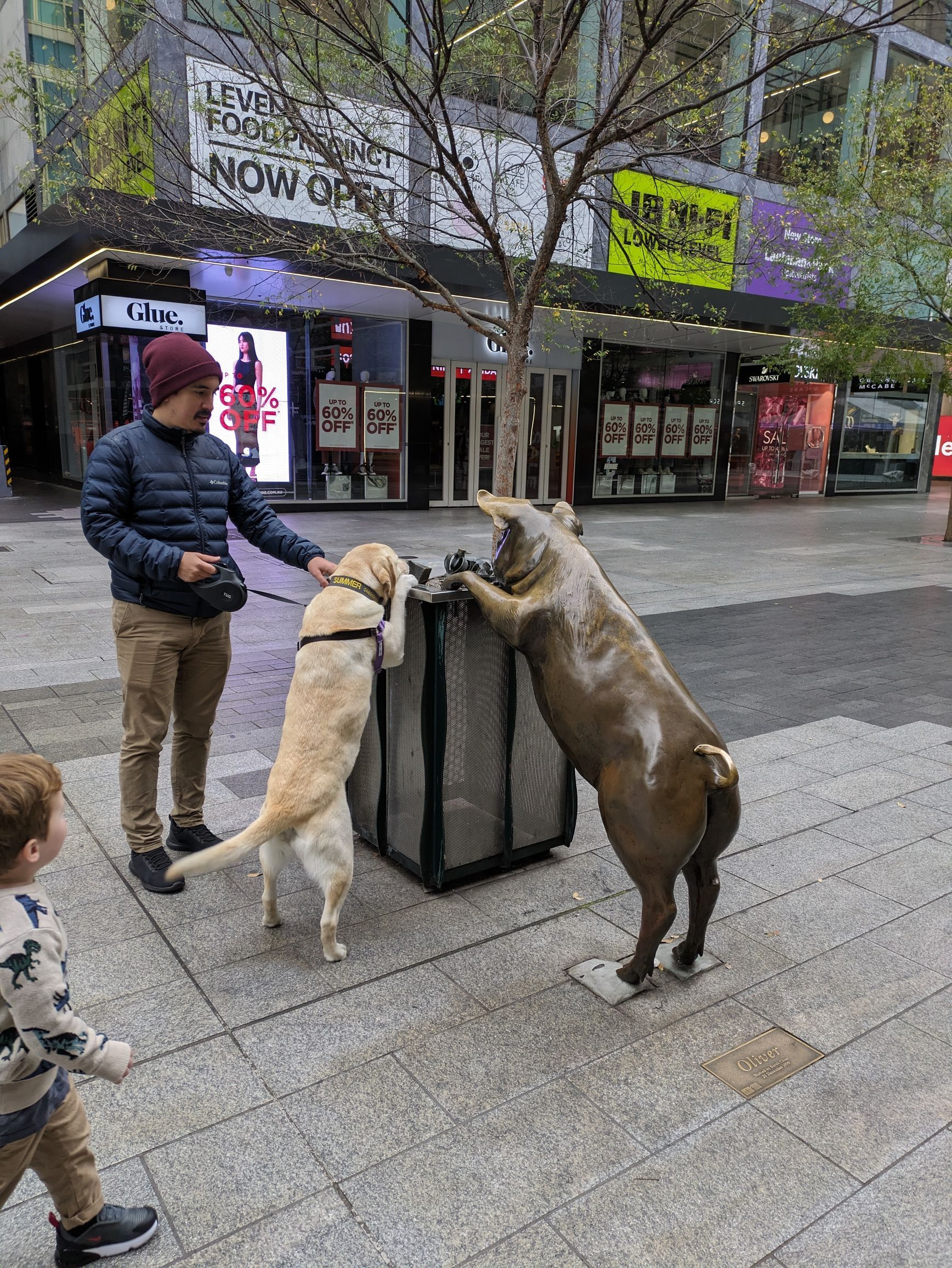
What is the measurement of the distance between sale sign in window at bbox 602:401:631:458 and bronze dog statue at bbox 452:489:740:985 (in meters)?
19.1

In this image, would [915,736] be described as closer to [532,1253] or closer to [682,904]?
[682,904]

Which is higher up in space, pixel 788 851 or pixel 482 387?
pixel 482 387

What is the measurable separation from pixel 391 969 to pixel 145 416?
2352mm

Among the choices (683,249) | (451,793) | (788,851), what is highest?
(683,249)

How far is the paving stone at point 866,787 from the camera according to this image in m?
4.79

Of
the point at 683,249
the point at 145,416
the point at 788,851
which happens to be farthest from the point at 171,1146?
the point at 683,249

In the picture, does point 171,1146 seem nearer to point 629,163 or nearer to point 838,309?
point 629,163

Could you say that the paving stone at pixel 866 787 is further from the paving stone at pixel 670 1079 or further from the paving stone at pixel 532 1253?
the paving stone at pixel 532 1253

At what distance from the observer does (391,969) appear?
312 cm

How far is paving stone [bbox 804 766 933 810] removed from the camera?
4.79 meters

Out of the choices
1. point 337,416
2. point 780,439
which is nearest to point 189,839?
point 337,416

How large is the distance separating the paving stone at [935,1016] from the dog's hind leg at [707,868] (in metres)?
0.71

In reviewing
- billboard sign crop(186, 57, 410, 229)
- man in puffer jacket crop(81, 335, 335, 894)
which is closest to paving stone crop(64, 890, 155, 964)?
Answer: man in puffer jacket crop(81, 335, 335, 894)

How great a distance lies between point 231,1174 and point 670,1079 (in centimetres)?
127
